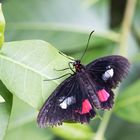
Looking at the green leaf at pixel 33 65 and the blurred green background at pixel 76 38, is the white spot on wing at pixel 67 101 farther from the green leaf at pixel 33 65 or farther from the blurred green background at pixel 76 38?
the blurred green background at pixel 76 38

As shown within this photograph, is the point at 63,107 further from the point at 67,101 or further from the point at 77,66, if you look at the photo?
the point at 77,66

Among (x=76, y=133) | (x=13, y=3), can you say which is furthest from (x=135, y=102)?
(x=13, y=3)

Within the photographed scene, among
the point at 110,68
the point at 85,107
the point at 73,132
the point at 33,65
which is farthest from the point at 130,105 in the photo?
the point at 33,65

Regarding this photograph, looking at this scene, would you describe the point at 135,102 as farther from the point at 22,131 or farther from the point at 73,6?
the point at 73,6

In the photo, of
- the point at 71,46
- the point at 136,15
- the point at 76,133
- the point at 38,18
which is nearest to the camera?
the point at 76,133

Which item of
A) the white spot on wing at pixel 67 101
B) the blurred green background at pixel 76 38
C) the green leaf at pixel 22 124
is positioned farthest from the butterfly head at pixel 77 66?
the green leaf at pixel 22 124

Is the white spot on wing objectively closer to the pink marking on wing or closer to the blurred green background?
the pink marking on wing

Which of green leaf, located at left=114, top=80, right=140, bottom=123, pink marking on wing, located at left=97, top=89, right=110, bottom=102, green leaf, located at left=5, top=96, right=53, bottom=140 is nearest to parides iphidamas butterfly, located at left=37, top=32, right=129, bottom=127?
pink marking on wing, located at left=97, top=89, right=110, bottom=102
